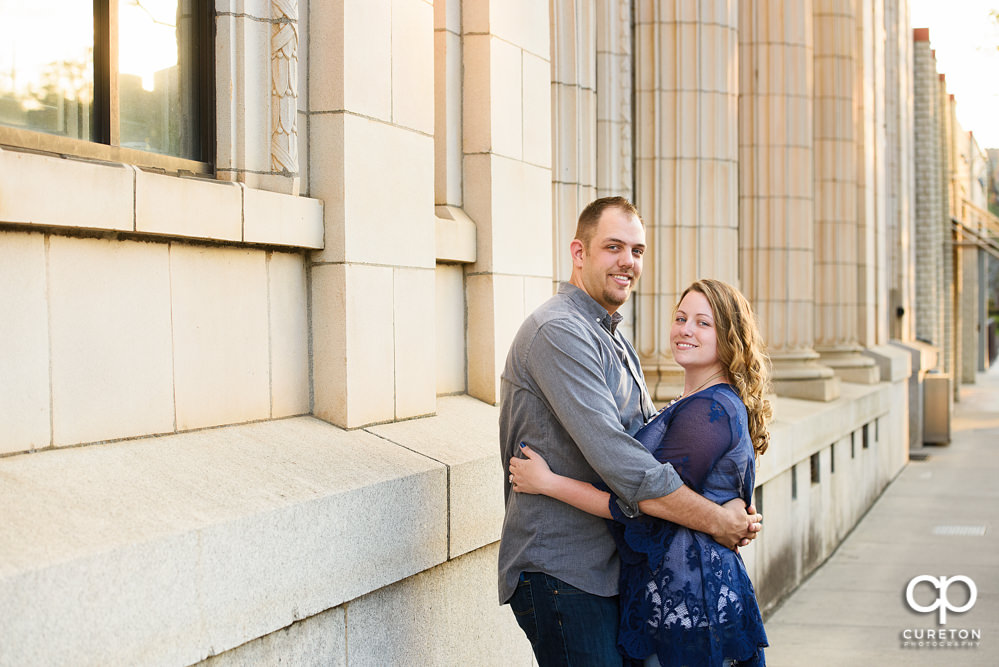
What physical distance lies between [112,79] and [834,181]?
1348cm

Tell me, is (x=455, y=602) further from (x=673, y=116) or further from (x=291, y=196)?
(x=673, y=116)

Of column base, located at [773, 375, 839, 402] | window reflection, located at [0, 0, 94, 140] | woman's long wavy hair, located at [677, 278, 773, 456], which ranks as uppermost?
window reflection, located at [0, 0, 94, 140]

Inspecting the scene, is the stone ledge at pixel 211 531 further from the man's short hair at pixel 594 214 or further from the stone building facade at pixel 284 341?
the man's short hair at pixel 594 214

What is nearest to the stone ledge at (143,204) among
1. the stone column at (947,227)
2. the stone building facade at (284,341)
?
the stone building facade at (284,341)

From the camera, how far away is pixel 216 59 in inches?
162

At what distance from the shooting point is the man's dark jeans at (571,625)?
342 cm

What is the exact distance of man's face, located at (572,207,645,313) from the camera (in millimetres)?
3592

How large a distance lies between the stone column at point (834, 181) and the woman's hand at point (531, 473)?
12906mm

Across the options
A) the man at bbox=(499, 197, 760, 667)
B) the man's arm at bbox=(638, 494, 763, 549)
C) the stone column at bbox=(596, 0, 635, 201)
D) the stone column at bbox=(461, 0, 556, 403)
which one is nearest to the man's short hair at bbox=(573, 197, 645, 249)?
the man at bbox=(499, 197, 760, 667)

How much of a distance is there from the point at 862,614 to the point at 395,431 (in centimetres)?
592

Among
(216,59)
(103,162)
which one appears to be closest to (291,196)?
(216,59)

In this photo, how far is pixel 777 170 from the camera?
12938 mm

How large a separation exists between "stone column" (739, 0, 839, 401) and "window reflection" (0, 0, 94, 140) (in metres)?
10.0

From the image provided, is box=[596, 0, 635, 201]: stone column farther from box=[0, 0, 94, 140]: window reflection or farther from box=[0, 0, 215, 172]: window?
box=[0, 0, 94, 140]: window reflection
